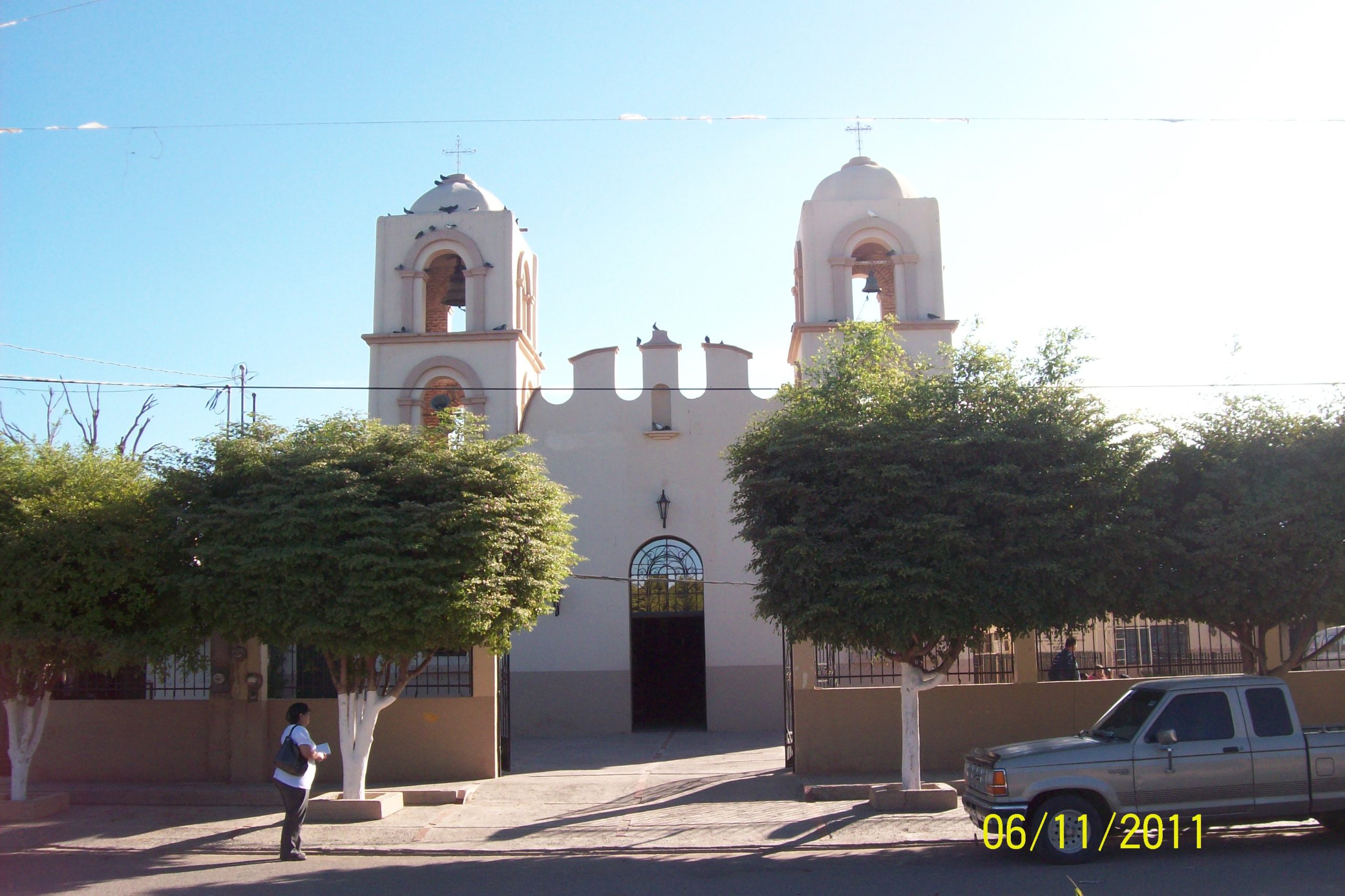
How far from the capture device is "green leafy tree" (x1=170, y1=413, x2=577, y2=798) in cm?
1112

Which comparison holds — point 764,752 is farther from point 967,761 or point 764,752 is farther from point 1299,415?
point 1299,415

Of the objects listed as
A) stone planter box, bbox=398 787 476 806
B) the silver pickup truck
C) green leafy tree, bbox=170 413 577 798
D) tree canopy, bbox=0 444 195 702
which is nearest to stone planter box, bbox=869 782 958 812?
the silver pickup truck

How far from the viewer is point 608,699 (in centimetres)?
1992

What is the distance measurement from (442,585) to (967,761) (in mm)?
5572

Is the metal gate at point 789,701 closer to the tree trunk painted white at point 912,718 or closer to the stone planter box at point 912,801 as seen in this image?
the tree trunk painted white at point 912,718

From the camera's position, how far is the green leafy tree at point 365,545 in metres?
11.1

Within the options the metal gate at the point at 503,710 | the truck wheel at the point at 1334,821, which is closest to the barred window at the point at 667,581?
the metal gate at the point at 503,710

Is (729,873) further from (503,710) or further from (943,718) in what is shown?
(503,710)

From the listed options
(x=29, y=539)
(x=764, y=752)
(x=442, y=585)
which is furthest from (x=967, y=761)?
(x=29, y=539)

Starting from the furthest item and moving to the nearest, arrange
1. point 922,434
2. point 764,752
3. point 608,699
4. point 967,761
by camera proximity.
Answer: point 608,699 → point 764,752 → point 922,434 → point 967,761

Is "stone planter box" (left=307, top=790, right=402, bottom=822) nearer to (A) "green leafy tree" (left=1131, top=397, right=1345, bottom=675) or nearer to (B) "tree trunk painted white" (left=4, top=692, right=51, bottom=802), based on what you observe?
(B) "tree trunk painted white" (left=4, top=692, right=51, bottom=802)

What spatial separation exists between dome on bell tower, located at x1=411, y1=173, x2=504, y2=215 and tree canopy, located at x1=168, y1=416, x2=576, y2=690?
1139 cm

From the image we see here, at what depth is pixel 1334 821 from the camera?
9.60 meters

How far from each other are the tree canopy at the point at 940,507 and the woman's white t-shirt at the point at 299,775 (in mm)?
4809
